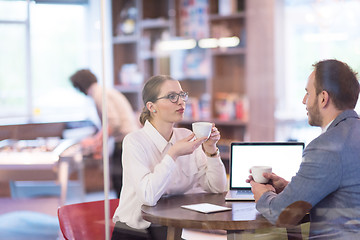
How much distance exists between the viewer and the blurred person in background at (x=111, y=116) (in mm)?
2762

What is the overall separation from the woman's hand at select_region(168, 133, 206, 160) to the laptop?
179mm

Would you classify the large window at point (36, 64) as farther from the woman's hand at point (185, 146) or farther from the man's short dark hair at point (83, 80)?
the woman's hand at point (185, 146)

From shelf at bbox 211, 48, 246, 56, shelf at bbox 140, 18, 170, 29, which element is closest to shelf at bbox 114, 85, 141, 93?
shelf at bbox 211, 48, 246, 56

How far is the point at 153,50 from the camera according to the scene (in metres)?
5.70

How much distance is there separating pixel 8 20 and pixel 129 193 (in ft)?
4.17

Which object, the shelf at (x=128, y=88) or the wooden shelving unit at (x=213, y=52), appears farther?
the wooden shelving unit at (x=213, y=52)

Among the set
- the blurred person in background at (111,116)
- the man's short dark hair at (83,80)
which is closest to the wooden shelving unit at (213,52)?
the blurred person in background at (111,116)

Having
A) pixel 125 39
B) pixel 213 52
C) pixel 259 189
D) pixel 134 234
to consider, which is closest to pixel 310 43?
pixel 259 189

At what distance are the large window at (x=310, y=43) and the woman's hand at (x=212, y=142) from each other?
1.25ft

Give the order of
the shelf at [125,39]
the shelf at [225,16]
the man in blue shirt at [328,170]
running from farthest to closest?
the shelf at [225,16], the shelf at [125,39], the man in blue shirt at [328,170]

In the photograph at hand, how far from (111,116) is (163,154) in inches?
32.0

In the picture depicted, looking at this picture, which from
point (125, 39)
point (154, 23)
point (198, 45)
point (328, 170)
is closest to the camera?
point (328, 170)

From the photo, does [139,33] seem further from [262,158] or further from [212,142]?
[262,158]

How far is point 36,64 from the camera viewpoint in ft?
9.54
